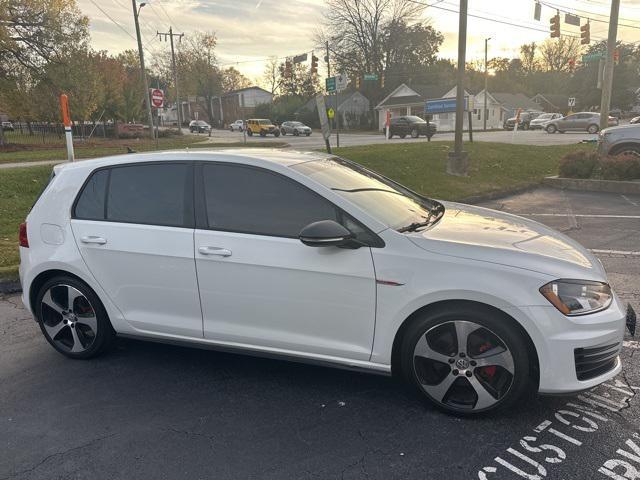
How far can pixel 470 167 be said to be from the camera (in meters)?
14.2

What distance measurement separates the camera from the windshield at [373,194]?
10.9 ft

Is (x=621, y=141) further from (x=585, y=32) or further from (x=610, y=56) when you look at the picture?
(x=585, y=32)

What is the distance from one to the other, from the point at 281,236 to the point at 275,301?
1.37 feet

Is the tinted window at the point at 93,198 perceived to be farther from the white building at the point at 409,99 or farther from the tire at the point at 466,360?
the white building at the point at 409,99

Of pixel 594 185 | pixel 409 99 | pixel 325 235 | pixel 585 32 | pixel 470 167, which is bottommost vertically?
pixel 594 185

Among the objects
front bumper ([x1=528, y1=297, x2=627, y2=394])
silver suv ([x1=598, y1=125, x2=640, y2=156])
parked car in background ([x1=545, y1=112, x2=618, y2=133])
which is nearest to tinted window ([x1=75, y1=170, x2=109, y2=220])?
front bumper ([x1=528, y1=297, x2=627, y2=394])

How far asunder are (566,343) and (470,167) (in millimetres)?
12087

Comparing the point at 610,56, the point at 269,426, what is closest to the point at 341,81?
the point at 610,56

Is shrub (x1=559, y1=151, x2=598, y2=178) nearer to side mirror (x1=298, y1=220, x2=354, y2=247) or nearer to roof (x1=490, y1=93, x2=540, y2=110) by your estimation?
side mirror (x1=298, y1=220, x2=354, y2=247)

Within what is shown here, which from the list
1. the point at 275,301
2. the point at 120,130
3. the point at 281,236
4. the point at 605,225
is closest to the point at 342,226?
the point at 281,236

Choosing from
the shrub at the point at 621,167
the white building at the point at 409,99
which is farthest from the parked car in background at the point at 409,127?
the shrub at the point at 621,167

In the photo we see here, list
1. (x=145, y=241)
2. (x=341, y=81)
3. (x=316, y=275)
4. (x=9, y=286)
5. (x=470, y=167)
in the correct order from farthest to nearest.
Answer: (x=470, y=167) < (x=341, y=81) < (x=9, y=286) < (x=145, y=241) < (x=316, y=275)

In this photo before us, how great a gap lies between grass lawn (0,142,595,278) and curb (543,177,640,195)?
0.50 metres

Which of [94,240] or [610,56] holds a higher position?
[610,56]
